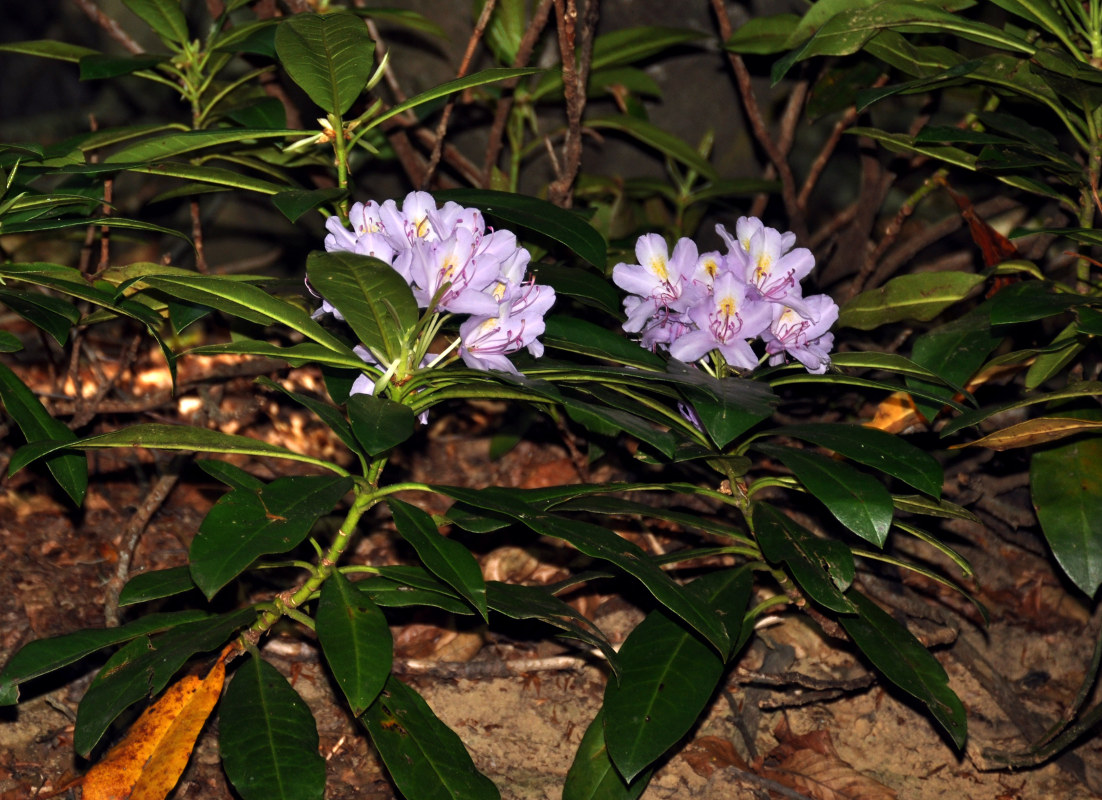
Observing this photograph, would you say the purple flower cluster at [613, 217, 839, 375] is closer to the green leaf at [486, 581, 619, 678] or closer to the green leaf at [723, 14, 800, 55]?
the green leaf at [486, 581, 619, 678]

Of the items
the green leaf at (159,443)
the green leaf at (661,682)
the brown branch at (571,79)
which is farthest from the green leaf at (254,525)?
the brown branch at (571,79)

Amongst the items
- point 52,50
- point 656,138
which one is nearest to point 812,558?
point 656,138

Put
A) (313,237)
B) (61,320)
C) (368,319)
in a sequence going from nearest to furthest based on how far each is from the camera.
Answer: (368,319)
(61,320)
(313,237)

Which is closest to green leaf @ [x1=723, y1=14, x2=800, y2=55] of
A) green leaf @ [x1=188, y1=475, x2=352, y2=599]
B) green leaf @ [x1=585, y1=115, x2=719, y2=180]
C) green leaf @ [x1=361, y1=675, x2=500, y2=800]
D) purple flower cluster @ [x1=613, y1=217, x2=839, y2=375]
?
green leaf @ [x1=585, y1=115, x2=719, y2=180]

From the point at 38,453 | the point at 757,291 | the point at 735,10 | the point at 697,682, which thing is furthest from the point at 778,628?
the point at 735,10

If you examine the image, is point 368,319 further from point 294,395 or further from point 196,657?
point 196,657
